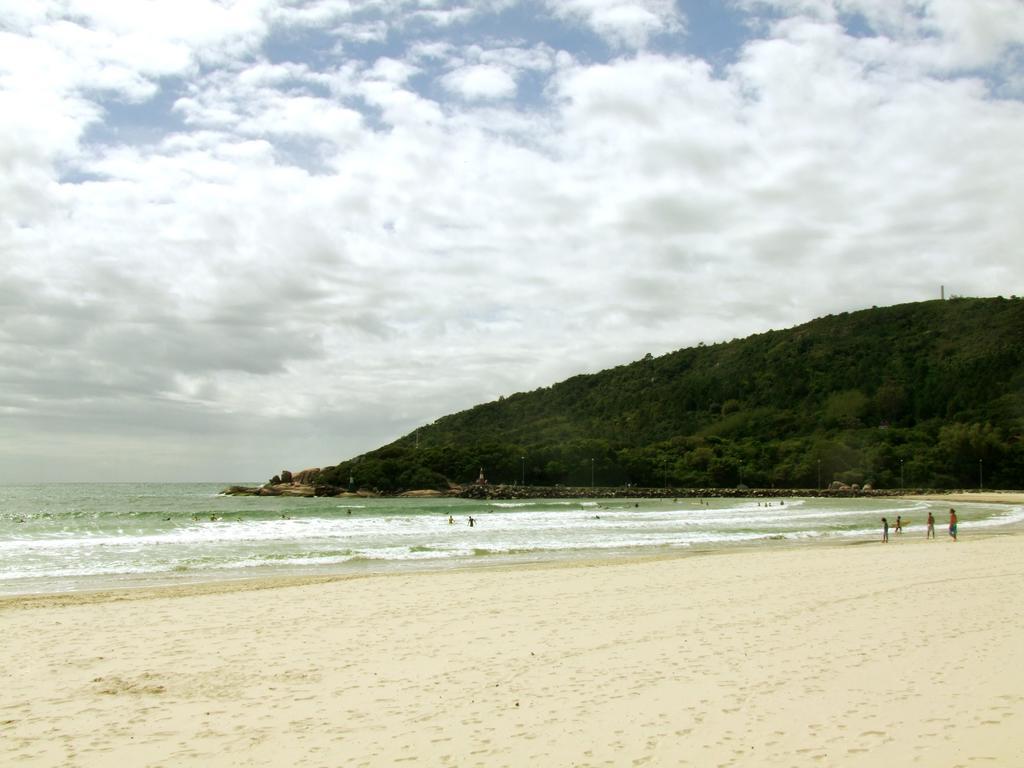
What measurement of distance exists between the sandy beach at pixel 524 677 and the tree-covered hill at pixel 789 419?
10688 cm

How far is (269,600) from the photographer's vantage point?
13945 mm

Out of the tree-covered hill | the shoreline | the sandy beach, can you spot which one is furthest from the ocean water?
the tree-covered hill

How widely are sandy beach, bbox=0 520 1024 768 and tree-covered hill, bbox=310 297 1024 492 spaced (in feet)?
351

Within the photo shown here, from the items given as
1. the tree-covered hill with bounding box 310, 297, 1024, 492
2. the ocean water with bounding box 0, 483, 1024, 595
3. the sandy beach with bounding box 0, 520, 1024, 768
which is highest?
the tree-covered hill with bounding box 310, 297, 1024, 492

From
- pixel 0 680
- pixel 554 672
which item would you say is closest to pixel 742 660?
pixel 554 672

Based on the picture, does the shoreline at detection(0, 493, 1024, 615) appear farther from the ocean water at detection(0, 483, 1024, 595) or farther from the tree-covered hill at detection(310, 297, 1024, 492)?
the tree-covered hill at detection(310, 297, 1024, 492)

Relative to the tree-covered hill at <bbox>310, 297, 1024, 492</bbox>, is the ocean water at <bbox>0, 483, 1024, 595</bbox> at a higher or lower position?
lower

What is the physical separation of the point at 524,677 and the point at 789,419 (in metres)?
143

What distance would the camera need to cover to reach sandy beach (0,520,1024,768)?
5945 mm

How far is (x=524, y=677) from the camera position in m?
8.05

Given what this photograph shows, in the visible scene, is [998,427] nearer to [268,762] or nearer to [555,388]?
[555,388]

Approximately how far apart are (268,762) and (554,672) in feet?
10.8

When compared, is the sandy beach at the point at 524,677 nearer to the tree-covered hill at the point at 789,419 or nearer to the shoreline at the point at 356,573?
the shoreline at the point at 356,573

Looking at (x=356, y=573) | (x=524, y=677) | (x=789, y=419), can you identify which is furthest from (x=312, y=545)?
(x=789, y=419)
